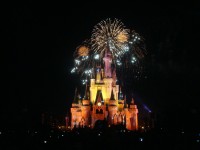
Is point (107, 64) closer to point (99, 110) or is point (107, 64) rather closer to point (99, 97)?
point (99, 97)

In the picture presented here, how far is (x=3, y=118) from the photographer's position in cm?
8462

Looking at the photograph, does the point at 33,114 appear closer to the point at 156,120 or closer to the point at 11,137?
the point at 156,120

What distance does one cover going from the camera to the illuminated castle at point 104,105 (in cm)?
9572

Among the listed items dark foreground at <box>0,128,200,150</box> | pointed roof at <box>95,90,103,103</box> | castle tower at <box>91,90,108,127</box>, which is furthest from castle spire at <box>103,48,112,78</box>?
dark foreground at <box>0,128,200,150</box>

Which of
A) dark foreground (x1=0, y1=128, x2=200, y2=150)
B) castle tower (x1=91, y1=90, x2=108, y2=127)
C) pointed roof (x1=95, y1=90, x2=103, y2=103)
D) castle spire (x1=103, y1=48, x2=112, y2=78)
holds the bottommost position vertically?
dark foreground (x1=0, y1=128, x2=200, y2=150)

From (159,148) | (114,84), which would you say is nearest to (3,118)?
(114,84)

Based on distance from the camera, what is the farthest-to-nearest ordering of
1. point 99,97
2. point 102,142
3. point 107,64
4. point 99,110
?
point 107,64, point 99,97, point 99,110, point 102,142

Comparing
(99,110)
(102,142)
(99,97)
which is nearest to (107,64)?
(99,97)

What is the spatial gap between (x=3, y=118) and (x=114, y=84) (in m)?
34.1

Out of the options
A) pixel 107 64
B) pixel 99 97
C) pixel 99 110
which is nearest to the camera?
pixel 99 110

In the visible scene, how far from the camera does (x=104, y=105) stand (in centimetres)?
9638

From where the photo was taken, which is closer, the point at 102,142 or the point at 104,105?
the point at 102,142

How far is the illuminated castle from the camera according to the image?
314 ft

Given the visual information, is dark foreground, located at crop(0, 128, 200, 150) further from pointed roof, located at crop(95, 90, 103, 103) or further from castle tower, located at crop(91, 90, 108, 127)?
pointed roof, located at crop(95, 90, 103, 103)
